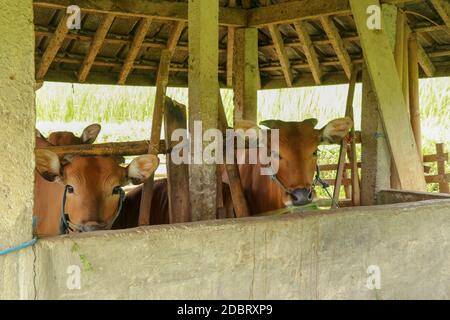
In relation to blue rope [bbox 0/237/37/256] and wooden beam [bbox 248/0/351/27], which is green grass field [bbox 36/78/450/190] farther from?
blue rope [bbox 0/237/37/256]

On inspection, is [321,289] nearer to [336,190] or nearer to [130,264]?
[130,264]

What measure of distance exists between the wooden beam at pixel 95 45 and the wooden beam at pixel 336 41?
3037 millimetres

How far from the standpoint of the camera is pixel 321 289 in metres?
3.62

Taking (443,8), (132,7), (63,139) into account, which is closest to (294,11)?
(443,8)

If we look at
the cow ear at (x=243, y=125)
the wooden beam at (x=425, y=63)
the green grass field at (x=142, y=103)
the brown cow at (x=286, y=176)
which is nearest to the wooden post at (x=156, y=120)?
the cow ear at (x=243, y=125)

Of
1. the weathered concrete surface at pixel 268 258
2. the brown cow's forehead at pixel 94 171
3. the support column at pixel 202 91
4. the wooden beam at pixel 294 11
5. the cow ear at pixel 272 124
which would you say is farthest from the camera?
the wooden beam at pixel 294 11

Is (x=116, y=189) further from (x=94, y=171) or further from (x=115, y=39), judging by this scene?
(x=115, y=39)

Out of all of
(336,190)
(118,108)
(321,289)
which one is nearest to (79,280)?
(321,289)

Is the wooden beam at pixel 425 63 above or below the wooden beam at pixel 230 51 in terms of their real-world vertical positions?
below

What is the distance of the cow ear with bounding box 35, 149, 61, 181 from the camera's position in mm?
4656

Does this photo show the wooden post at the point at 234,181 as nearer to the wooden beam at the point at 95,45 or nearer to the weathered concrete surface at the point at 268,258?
the weathered concrete surface at the point at 268,258

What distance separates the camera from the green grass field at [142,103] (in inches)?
459

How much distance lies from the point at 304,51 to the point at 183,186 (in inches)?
196

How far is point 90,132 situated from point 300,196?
8.34 feet
